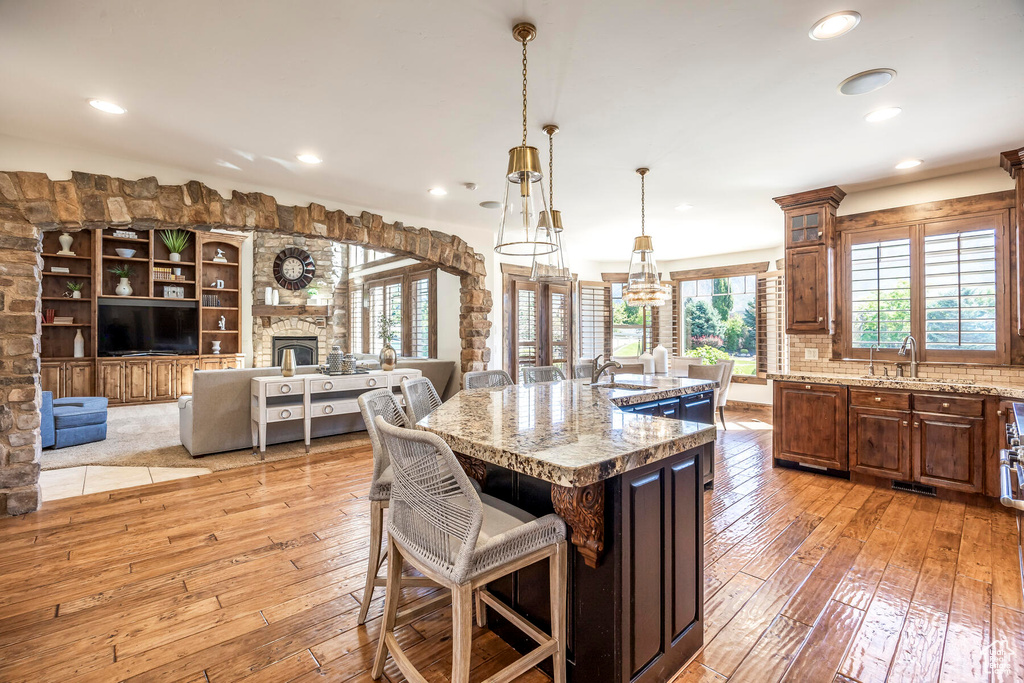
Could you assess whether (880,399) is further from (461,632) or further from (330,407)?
(330,407)

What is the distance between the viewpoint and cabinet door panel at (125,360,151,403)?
7059 mm

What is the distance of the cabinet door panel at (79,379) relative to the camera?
21.9ft

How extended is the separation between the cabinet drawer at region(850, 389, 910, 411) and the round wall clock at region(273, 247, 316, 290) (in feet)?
28.7

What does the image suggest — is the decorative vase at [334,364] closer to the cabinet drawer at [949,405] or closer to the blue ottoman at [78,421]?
the blue ottoman at [78,421]

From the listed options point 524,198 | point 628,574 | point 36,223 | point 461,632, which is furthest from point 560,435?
point 36,223

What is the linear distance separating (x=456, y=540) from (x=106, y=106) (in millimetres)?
3315

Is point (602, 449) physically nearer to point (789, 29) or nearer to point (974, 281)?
point (789, 29)

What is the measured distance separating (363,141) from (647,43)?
6.67 ft

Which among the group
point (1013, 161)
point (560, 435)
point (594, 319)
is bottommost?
point (560, 435)

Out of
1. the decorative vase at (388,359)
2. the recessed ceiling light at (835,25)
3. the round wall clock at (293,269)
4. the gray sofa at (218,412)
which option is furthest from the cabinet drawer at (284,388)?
the round wall clock at (293,269)

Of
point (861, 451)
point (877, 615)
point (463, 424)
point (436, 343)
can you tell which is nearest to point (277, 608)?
point (463, 424)

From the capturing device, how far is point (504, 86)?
8.29 ft

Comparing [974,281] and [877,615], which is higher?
[974,281]

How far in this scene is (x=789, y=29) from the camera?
2.02 metres
